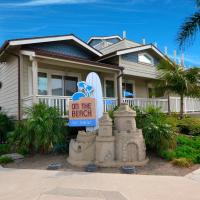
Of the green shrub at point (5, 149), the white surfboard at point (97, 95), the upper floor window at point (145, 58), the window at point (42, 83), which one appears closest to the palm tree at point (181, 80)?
the upper floor window at point (145, 58)

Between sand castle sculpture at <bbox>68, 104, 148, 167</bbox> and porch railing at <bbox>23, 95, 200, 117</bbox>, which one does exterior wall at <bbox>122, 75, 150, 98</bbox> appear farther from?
sand castle sculpture at <bbox>68, 104, 148, 167</bbox>

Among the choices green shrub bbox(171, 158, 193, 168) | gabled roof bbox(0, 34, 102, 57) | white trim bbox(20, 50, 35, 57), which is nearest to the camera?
green shrub bbox(171, 158, 193, 168)

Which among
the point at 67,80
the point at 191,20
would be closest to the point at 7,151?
the point at 67,80

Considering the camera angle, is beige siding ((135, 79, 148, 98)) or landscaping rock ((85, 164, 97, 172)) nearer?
landscaping rock ((85, 164, 97, 172))

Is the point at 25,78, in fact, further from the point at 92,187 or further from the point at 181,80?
the point at 181,80

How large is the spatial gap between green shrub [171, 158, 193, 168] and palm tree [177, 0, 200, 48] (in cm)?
495

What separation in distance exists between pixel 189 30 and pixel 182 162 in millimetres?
5735

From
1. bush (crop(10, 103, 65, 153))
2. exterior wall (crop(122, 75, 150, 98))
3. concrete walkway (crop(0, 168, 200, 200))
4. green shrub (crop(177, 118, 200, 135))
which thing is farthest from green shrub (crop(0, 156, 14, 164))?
exterior wall (crop(122, 75, 150, 98))

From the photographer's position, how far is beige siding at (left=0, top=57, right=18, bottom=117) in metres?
13.4

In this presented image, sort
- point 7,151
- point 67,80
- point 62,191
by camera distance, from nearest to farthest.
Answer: point 62,191, point 7,151, point 67,80

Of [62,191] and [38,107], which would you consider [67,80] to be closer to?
[38,107]

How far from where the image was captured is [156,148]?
365 inches

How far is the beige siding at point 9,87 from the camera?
13383 millimetres

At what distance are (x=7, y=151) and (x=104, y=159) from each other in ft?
15.4
